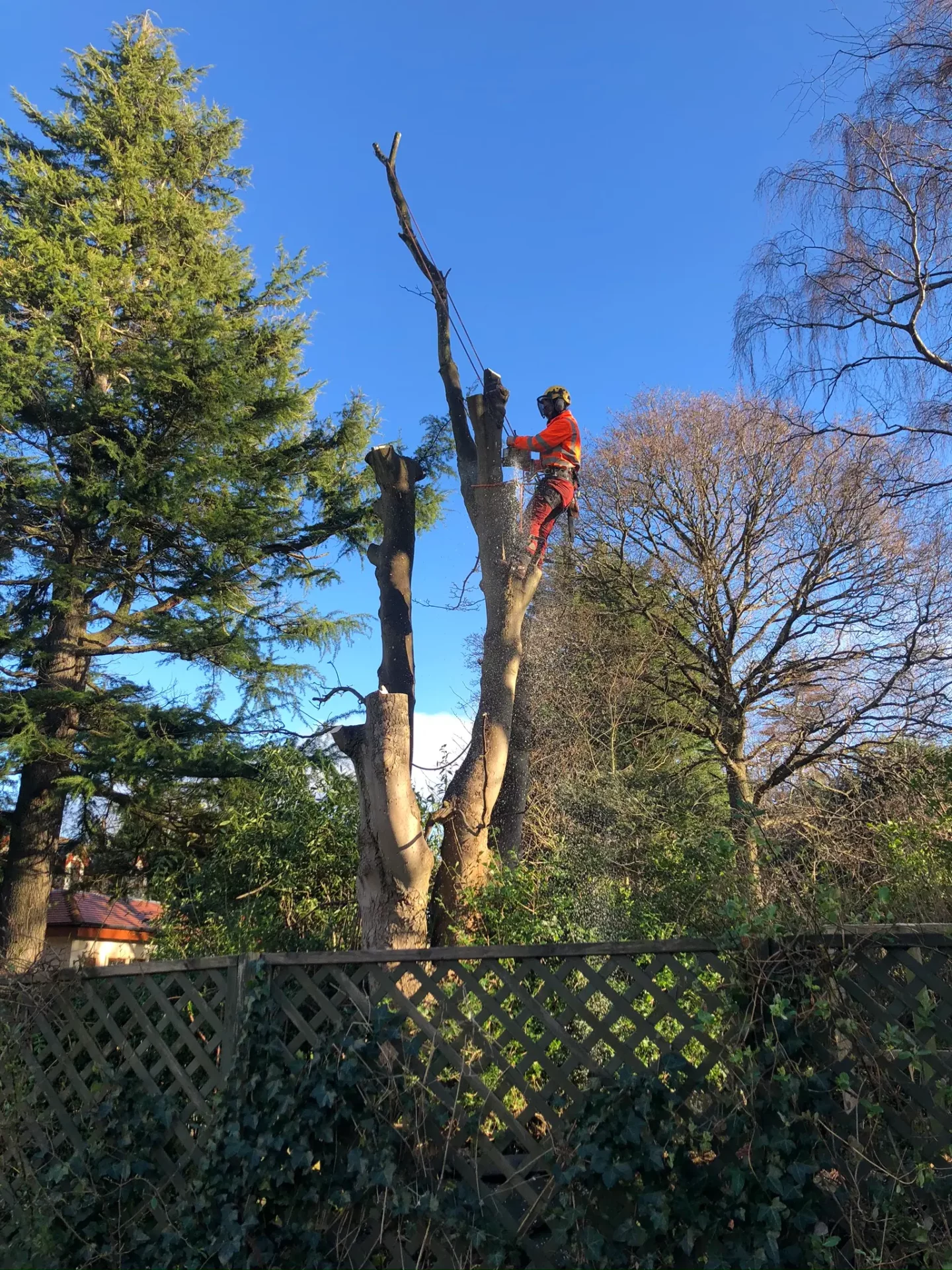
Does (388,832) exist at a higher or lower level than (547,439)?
lower

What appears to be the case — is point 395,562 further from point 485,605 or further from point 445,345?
point 445,345

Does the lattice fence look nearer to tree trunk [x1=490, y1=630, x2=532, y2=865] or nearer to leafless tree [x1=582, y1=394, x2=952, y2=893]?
tree trunk [x1=490, y1=630, x2=532, y2=865]

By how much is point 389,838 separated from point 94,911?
44.7 ft

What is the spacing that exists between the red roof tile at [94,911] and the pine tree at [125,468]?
1550 millimetres

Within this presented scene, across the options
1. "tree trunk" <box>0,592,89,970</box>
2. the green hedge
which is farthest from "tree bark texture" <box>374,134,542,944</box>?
"tree trunk" <box>0,592,89,970</box>

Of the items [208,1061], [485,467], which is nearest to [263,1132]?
[208,1061]

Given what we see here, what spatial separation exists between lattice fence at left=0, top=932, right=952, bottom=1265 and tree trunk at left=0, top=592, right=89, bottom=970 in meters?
6.08

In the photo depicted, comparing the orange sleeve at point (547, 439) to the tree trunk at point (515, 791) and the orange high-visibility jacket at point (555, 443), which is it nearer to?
the orange high-visibility jacket at point (555, 443)

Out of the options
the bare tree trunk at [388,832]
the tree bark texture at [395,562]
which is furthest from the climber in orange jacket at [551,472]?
the bare tree trunk at [388,832]

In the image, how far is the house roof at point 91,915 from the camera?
11852mm

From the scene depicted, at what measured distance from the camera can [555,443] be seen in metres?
7.93

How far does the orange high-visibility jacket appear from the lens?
7918 millimetres

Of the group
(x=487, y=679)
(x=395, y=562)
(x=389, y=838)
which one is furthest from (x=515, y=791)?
(x=395, y=562)

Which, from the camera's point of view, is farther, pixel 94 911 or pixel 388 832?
pixel 94 911
